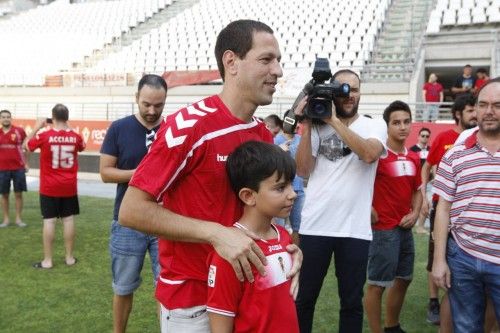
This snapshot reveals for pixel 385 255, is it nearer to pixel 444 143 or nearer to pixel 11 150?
pixel 444 143

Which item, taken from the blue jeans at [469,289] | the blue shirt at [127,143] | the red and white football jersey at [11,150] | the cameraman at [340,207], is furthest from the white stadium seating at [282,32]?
the blue jeans at [469,289]

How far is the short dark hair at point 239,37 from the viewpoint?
1921 mm

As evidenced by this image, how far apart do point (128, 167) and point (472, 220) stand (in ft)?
7.28

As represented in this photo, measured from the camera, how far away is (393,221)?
13.0 ft

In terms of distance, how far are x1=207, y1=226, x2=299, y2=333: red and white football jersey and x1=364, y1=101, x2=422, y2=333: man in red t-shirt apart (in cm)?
201

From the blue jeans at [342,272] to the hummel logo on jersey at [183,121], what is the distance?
171cm

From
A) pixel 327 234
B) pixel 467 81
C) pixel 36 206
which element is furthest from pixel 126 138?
pixel 467 81

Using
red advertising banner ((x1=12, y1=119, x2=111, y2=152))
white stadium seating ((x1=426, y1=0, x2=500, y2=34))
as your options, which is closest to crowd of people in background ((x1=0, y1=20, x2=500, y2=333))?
red advertising banner ((x1=12, y1=119, x2=111, y2=152))

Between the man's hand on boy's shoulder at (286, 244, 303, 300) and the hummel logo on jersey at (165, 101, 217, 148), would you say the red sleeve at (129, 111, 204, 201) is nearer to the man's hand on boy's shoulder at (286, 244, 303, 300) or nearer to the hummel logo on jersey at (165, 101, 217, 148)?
the hummel logo on jersey at (165, 101, 217, 148)

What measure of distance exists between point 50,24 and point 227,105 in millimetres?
31031

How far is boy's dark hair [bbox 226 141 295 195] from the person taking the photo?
190 centimetres

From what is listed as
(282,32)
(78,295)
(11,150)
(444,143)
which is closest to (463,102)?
(444,143)

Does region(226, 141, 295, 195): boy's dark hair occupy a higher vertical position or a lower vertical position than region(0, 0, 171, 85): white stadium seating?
lower

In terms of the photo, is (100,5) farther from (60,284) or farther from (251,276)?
(251,276)
